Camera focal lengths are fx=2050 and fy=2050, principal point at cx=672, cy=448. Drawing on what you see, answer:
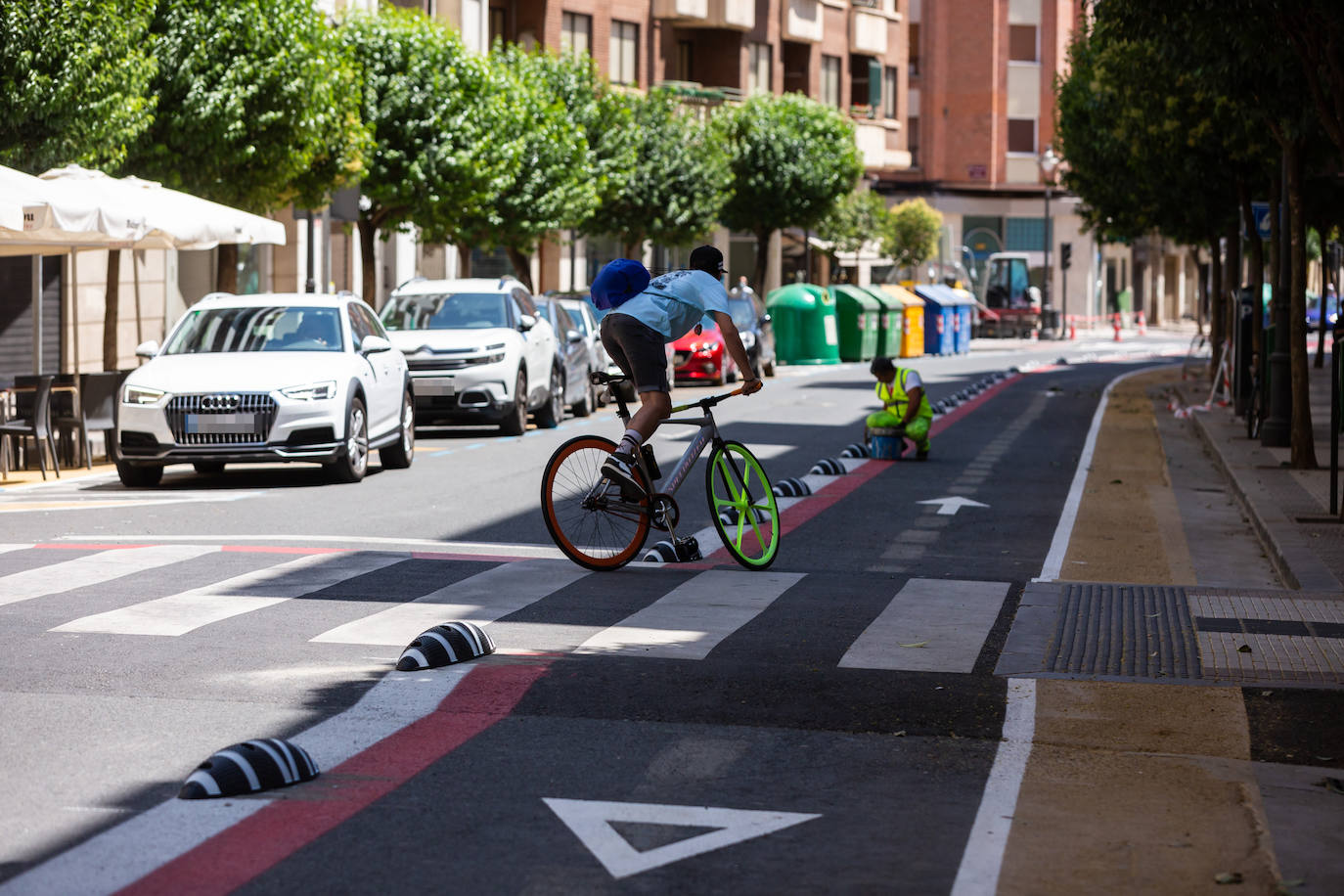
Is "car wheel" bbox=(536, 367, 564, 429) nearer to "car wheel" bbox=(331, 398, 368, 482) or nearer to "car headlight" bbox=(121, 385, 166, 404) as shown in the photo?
"car wheel" bbox=(331, 398, 368, 482)

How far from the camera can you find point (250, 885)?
4887 mm

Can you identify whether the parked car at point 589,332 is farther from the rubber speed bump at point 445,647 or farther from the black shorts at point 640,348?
the rubber speed bump at point 445,647

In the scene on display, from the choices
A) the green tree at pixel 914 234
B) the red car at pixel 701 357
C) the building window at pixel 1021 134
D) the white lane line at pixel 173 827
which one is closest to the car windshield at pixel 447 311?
the red car at pixel 701 357

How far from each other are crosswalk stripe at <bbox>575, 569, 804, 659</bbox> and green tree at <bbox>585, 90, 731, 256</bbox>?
39.9m

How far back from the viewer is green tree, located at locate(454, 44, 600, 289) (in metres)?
38.1

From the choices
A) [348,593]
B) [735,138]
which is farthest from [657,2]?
[348,593]

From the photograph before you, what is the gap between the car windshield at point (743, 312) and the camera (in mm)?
38719

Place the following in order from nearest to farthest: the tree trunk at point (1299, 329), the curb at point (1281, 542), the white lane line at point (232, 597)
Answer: the white lane line at point (232, 597) → the curb at point (1281, 542) → the tree trunk at point (1299, 329)

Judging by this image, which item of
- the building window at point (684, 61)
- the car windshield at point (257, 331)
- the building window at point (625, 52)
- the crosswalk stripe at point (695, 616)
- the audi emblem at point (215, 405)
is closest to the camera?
the crosswalk stripe at point (695, 616)

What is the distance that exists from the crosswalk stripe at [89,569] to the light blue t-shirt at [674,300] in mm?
2831

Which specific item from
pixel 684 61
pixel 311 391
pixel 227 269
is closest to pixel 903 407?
pixel 311 391

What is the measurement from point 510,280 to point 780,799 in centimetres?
1910

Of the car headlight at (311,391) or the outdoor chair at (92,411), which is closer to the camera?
the car headlight at (311,391)

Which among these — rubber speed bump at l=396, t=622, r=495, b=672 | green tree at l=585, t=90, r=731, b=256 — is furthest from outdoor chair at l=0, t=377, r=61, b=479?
green tree at l=585, t=90, r=731, b=256
